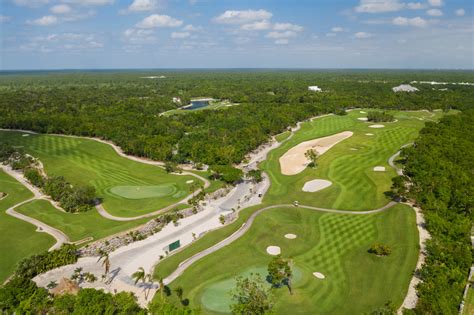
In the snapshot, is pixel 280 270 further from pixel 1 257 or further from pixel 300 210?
pixel 1 257

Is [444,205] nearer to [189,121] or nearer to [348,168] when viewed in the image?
[348,168]

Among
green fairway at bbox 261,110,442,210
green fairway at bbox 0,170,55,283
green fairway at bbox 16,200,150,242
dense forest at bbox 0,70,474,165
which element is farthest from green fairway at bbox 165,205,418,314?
dense forest at bbox 0,70,474,165

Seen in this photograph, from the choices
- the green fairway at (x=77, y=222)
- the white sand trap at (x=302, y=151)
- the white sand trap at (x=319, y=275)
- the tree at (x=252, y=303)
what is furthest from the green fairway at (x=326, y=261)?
the white sand trap at (x=302, y=151)

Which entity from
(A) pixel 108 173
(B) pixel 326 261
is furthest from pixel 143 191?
(B) pixel 326 261

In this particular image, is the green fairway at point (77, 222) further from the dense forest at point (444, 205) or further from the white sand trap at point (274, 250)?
the dense forest at point (444, 205)

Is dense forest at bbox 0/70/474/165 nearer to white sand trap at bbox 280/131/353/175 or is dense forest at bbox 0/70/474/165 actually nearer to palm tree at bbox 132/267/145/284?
white sand trap at bbox 280/131/353/175
